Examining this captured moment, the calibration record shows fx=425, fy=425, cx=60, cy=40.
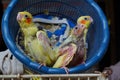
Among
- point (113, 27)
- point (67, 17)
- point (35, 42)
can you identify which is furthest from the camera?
point (113, 27)

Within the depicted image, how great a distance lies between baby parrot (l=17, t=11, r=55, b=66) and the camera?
1620 millimetres

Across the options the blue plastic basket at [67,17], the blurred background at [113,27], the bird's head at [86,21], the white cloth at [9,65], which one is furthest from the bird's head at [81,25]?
the blurred background at [113,27]

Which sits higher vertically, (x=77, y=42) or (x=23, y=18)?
(x=23, y=18)

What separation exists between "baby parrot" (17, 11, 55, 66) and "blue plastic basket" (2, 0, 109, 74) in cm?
4

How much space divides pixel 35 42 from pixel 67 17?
A: 13.7 inches

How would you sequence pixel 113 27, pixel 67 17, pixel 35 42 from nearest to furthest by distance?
pixel 35 42, pixel 67 17, pixel 113 27

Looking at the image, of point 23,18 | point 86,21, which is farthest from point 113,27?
point 23,18

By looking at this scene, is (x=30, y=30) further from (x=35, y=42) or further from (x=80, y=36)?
(x=80, y=36)

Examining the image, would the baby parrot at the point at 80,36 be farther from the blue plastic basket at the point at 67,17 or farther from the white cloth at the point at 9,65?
the white cloth at the point at 9,65

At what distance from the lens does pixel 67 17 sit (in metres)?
1.94

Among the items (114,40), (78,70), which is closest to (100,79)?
(78,70)

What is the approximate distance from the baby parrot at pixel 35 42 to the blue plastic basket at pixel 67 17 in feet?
0.12

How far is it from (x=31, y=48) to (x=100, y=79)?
12.4 inches

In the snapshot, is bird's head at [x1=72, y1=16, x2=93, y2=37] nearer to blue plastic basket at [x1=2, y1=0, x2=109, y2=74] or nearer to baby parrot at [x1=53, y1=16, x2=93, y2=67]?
baby parrot at [x1=53, y1=16, x2=93, y2=67]
